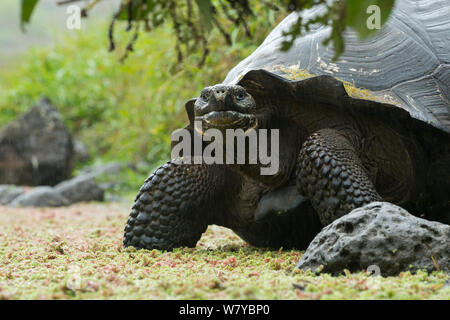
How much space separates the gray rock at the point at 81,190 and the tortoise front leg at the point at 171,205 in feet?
16.9

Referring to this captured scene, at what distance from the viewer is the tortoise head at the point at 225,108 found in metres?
2.79

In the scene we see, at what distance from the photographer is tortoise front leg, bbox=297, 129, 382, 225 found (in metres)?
2.68

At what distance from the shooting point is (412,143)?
122 inches

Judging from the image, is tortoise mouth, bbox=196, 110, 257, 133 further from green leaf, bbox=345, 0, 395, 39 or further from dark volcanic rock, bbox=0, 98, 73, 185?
dark volcanic rock, bbox=0, 98, 73, 185

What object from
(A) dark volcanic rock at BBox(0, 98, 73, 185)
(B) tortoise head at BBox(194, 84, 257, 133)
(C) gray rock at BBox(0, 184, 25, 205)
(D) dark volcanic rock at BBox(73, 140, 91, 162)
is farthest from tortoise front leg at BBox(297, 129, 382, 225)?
(D) dark volcanic rock at BBox(73, 140, 91, 162)

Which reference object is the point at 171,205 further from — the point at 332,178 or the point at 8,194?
the point at 8,194

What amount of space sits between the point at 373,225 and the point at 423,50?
1530 millimetres

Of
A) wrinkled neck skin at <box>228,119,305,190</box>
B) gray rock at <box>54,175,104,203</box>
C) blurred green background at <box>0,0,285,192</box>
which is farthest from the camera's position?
blurred green background at <box>0,0,285,192</box>

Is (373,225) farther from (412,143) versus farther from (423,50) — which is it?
(423,50)

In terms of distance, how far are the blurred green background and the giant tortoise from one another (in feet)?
11.6

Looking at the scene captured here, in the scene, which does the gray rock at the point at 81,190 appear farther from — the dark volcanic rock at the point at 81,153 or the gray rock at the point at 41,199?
the dark volcanic rock at the point at 81,153

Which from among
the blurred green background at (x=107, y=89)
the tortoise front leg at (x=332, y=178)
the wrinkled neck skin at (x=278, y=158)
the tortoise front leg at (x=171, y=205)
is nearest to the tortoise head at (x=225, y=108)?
the wrinkled neck skin at (x=278, y=158)

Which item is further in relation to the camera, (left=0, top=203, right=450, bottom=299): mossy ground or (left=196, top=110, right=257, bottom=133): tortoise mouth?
(left=196, top=110, right=257, bottom=133): tortoise mouth
